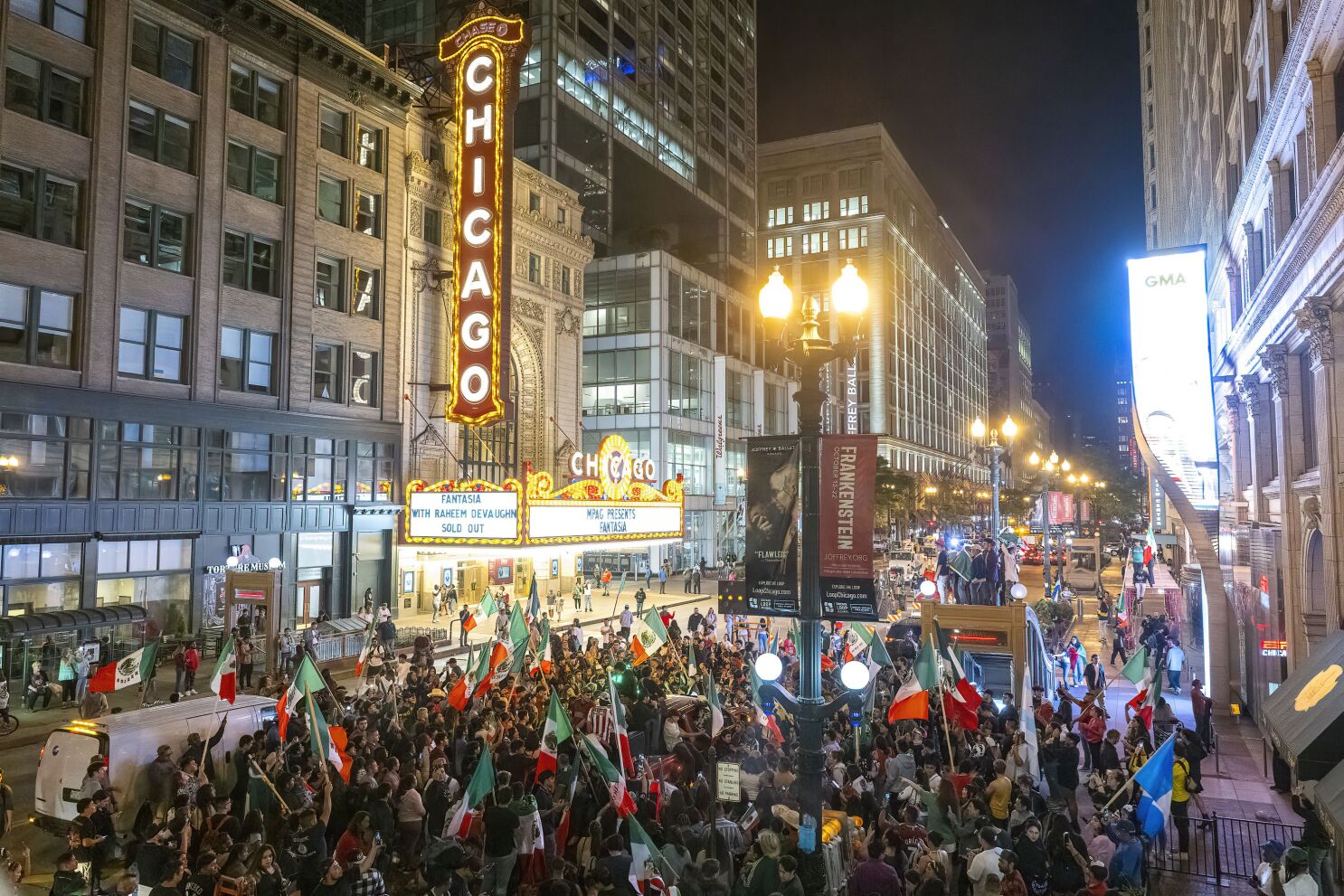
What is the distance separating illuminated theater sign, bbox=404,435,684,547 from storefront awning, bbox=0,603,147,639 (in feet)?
32.5

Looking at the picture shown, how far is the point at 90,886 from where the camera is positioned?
37.3 feet

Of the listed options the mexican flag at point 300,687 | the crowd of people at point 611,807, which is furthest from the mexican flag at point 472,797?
the mexican flag at point 300,687

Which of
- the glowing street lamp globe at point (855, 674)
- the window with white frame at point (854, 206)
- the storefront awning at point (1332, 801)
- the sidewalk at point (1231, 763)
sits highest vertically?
the window with white frame at point (854, 206)

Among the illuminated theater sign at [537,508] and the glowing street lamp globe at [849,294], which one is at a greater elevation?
the glowing street lamp globe at [849,294]

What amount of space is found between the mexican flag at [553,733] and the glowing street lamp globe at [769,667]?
3.56 m

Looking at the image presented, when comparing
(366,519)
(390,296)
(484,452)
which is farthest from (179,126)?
(484,452)

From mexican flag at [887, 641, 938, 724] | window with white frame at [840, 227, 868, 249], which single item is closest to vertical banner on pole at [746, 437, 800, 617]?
mexican flag at [887, 641, 938, 724]

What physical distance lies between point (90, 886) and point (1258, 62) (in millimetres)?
28465

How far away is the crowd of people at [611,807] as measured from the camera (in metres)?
9.48

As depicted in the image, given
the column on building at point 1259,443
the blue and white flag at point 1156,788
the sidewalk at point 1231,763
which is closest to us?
the blue and white flag at point 1156,788

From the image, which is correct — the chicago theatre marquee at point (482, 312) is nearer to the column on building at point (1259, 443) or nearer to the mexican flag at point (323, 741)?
the mexican flag at point (323, 741)

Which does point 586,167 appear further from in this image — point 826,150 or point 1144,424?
point 826,150

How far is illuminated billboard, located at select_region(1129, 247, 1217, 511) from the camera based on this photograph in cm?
2597

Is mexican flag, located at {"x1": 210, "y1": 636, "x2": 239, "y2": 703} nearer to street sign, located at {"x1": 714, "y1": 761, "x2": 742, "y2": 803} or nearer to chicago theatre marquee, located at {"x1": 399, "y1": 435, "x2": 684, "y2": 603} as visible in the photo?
street sign, located at {"x1": 714, "y1": 761, "x2": 742, "y2": 803}
